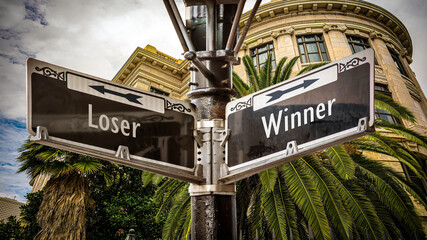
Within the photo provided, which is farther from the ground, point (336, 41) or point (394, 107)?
point (336, 41)

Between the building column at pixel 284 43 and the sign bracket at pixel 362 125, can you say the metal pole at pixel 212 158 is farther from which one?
the building column at pixel 284 43

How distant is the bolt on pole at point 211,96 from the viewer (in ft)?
6.35

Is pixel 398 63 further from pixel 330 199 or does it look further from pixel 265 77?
pixel 330 199

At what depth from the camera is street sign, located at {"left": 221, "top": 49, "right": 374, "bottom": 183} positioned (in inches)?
61.5

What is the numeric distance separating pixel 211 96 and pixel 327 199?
6.64 m

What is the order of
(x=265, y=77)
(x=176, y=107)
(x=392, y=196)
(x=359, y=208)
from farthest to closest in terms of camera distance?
(x=265, y=77) → (x=392, y=196) → (x=359, y=208) → (x=176, y=107)

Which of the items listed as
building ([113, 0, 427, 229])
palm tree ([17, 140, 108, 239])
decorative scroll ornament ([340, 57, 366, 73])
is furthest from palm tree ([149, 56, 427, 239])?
building ([113, 0, 427, 229])

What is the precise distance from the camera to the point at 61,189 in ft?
36.3

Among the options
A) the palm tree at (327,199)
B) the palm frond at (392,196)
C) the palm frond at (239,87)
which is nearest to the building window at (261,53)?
the palm frond at (239,87)

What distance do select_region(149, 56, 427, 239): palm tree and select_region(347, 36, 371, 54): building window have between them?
11819 millimetres

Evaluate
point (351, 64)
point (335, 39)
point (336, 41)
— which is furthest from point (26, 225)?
point (335, 39)

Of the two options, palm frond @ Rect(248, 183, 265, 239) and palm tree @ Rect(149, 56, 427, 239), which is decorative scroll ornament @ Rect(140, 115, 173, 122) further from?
palm frond @ Rect(248, 183, 265, 239)

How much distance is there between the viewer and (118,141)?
181 centimetres

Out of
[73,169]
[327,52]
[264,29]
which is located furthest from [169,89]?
[73,169]
